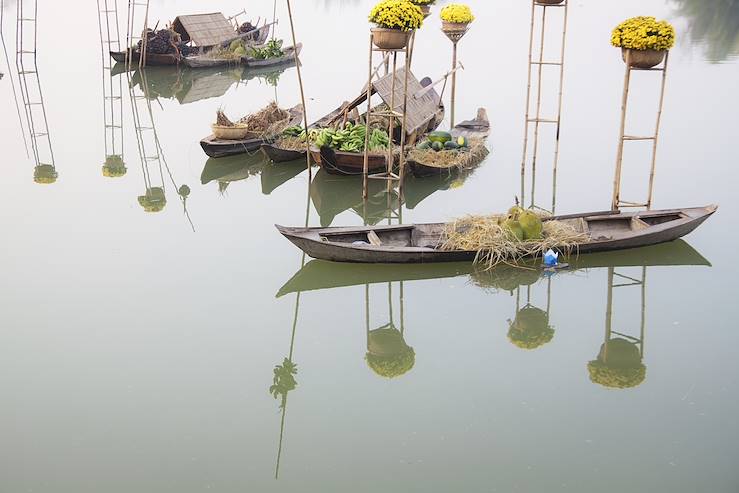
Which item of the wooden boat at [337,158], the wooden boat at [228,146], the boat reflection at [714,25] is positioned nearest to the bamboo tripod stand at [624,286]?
the wooden boat at [337,158]

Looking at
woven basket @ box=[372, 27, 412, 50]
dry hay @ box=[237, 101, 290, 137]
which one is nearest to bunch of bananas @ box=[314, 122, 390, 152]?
dry hay @ box=[237, 101, 290, 137]

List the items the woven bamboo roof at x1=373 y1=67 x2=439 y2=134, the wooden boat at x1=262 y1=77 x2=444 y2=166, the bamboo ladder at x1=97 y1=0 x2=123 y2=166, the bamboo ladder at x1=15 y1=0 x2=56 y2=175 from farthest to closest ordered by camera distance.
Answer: the bamboo ladder at x1=97 y1=0 x2=123 y2=166, the bamboo ladder at x1=15 y1=0 x2=56 y2=175, the woven bamboo roof at x1=373 y1=67 x2=439 y2=134, the wooden boat at x1=262 y1=77 x2=444 y2=166

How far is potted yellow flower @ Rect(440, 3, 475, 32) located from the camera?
12.7 metres

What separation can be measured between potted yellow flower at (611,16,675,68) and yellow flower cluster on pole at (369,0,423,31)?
218 cm

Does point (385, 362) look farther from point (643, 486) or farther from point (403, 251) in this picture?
point (643, 486)

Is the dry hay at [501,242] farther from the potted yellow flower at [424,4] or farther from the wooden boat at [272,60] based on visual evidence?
the wooden boat at [272,60]

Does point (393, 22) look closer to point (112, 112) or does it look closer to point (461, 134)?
point (461, 134)

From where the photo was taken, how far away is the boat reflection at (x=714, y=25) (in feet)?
62.5

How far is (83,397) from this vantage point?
19.9 ft

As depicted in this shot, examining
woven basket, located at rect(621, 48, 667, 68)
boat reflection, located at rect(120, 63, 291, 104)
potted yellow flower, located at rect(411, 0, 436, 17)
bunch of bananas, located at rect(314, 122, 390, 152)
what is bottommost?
bunch of bananas, located at rect(314, 122, 390, 152)

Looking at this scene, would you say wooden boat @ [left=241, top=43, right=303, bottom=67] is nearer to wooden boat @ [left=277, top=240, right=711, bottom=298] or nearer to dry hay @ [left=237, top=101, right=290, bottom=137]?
dry hay @ [left=237, top=101, right=290, bottom=137]

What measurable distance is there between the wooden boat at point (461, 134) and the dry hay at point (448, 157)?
0.18 ft

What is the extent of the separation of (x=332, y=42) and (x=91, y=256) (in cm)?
1433

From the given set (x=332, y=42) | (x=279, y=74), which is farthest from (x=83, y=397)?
(x=332, y=42)
